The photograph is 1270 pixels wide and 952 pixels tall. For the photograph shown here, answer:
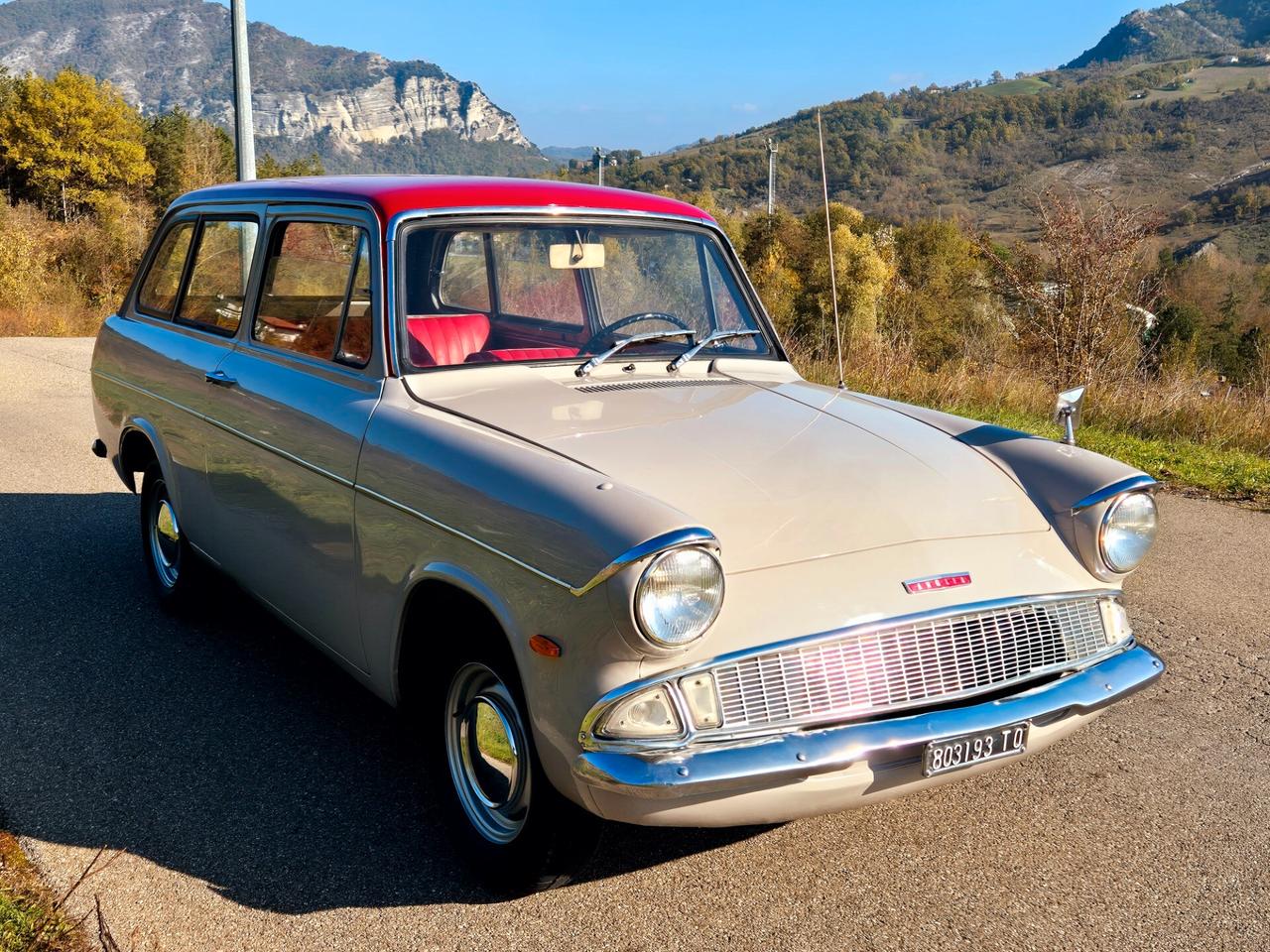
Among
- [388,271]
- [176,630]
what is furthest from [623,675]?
[176,630]

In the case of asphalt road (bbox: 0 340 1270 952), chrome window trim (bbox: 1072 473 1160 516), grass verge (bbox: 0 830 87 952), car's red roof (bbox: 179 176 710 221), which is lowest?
asphalt road (bbox: 0 340 1270 952)

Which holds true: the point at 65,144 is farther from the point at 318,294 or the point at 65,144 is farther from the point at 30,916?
the point at 30,916

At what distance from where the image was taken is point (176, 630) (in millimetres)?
4762

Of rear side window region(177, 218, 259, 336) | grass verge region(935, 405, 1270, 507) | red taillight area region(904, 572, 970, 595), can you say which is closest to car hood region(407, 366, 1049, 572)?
red taillight area region(904, 572, 970, 595)

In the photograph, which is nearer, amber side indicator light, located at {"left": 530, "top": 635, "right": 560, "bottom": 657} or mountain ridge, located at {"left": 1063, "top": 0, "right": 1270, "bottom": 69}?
amber side indicator light, located at {"left": 530, "top": 635, "right": 560, "bottom": 657}

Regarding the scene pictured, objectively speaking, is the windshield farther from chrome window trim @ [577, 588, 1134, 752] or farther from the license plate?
the license plate

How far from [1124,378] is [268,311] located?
9847 millimetres

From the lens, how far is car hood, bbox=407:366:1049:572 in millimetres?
2705

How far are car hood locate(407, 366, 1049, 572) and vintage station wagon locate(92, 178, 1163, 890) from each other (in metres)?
0.01

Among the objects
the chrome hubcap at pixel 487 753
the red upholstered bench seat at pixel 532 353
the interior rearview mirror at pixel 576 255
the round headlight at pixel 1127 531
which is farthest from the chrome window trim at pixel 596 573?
the round headlight at pixel 1127 531

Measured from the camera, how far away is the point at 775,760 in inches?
93.4

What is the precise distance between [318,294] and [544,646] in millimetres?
1897

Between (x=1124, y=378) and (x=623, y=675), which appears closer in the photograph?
(x=623, y=675)

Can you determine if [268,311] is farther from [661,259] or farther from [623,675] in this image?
[623,675]
